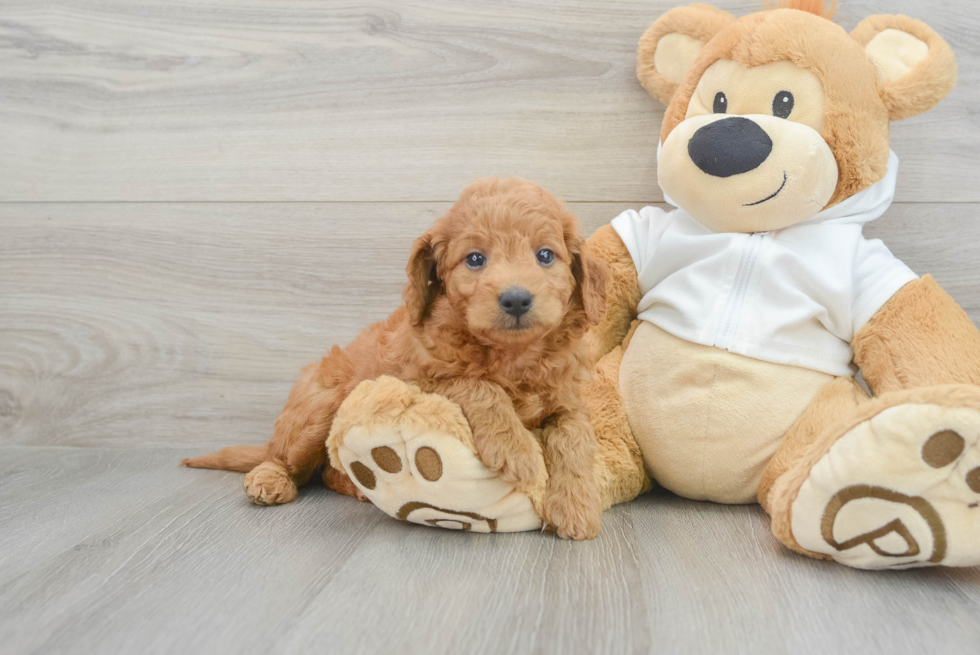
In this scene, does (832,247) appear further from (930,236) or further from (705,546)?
(705,546)

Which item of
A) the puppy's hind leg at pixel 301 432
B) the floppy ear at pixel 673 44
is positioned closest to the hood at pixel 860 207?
the floppy ear at pixel 673 44

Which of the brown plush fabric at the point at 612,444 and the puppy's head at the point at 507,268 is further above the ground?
the puppy's head at the point at 507,268

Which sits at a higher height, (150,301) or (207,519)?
(150,301)

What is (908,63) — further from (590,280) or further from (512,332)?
(512,332)

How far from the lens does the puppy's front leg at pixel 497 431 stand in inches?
41.3

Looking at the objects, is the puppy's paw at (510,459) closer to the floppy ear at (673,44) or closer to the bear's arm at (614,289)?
the bear's arm at (614,289)

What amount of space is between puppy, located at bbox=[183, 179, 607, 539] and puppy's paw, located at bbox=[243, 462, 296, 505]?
0.26 m

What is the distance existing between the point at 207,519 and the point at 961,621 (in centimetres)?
117

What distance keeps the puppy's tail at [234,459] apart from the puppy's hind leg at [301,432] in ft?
0.44

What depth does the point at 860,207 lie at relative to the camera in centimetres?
124

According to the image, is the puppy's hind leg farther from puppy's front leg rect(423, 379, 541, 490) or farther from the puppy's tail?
puppy's front leg rect(423, 379, 541, 490)

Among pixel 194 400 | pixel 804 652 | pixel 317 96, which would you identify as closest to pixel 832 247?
pixel 804 652

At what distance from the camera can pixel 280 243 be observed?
64.6 inches

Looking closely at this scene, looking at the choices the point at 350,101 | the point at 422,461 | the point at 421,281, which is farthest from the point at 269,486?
the point at 350,101
